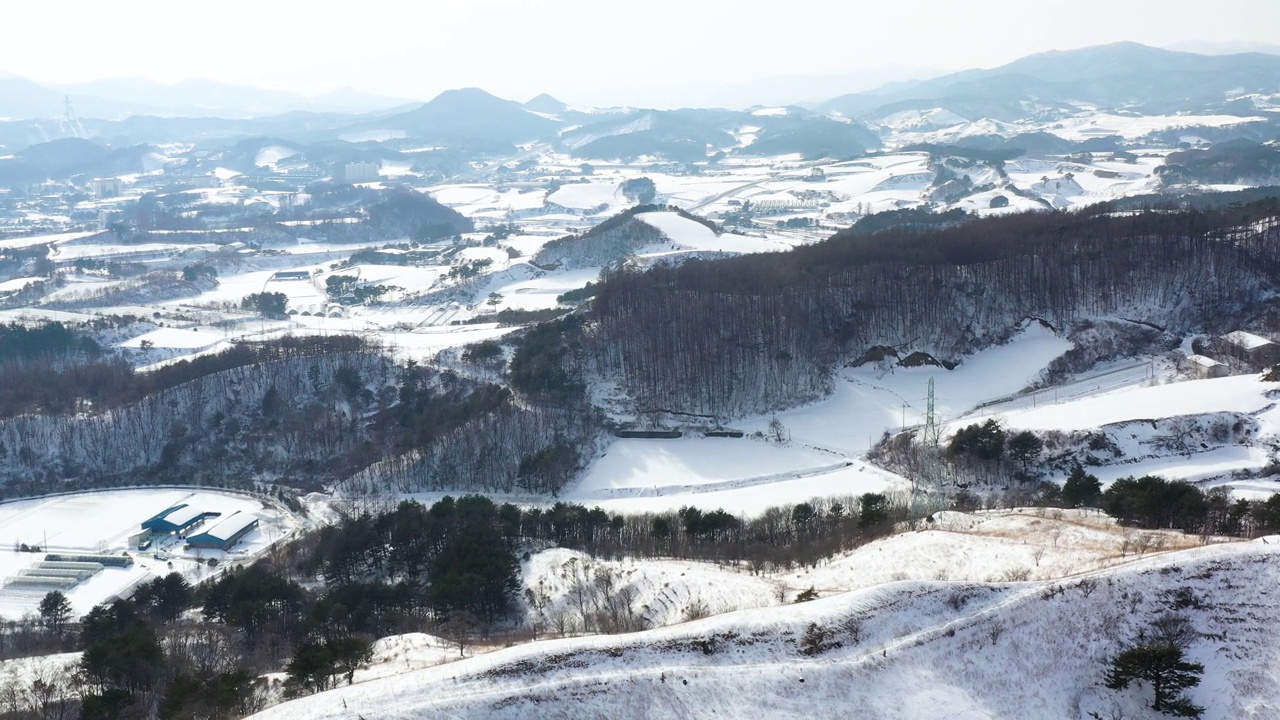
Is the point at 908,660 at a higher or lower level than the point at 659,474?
higher

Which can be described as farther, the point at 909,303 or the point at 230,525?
the point at 909,303

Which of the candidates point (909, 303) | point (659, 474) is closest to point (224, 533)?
point (659, 474)

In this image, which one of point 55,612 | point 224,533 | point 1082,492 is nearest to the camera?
point 55,612

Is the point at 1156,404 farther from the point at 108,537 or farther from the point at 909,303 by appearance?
the point at 108,537

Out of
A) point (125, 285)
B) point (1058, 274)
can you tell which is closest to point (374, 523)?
point (1058, 274)

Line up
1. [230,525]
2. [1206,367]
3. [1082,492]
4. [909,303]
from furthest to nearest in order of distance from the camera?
[909,303]
[1206,367]
[230,525]
[1082,492]

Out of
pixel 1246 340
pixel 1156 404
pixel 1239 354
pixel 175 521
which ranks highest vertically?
pixel 1246 340

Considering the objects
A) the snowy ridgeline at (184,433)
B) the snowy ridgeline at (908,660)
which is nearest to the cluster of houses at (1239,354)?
the snowy ridgeline at (908,660)

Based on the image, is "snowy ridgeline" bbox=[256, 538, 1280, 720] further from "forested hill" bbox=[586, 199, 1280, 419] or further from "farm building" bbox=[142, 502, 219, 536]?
"forested hill" bbox=[586, 199, 1280, 419]
